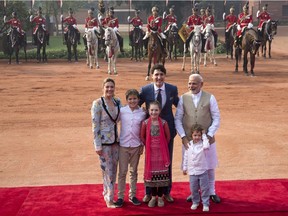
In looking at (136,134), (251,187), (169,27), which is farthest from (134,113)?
(169,27)

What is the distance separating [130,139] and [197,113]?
36.4 inches

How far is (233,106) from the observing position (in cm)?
1505

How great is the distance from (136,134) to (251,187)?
2.00 m

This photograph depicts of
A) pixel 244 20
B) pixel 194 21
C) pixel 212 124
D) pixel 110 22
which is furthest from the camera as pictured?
pixel 110 22

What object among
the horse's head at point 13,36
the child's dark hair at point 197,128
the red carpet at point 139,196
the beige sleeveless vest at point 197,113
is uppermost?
the horse's head at point 13,36

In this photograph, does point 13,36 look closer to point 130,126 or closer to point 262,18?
point 262,18

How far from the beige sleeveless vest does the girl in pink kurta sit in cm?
30

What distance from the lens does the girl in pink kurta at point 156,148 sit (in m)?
6.75

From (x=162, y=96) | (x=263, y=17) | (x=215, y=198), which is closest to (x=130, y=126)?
(x=162, y=96)

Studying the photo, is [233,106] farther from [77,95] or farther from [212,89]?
[77,95]

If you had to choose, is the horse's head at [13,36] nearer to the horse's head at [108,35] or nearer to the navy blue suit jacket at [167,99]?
the horse's head at [108,35]

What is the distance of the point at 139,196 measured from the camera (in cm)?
736

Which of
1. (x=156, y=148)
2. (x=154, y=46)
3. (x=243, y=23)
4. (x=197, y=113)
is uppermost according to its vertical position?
(x=243, y=23)

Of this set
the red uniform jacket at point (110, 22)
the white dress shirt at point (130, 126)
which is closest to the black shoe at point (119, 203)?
the white dress shirt at point (130, 126)
